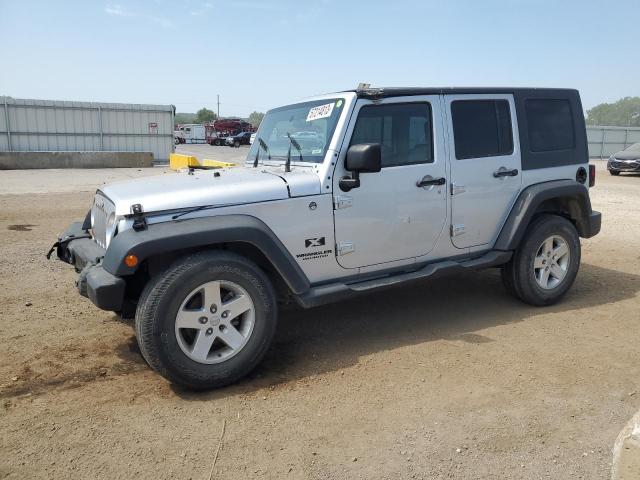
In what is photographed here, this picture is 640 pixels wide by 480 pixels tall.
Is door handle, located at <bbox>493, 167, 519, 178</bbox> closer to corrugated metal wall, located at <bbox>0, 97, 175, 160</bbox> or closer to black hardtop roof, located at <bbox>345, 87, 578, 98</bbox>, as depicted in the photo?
black hardtop roof, located at <bbox>345, 87, 578, 98</bbox>

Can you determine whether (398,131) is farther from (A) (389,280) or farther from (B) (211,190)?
(B) (211,190)

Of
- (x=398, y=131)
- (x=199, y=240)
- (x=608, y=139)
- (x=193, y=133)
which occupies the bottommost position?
(x=199, y=240)

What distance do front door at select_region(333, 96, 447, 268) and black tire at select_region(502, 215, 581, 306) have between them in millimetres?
1023

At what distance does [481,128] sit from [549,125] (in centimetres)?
92

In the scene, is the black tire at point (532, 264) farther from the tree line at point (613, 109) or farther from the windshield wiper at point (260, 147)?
the tree line at point (613, 109)

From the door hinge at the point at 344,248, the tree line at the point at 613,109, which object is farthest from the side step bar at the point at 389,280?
the tree line at the point at 613,109

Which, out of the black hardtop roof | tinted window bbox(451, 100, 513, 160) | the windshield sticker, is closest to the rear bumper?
the windshield sticker

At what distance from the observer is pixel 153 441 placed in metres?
2.96

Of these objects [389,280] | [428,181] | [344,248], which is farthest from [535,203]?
[344,248]

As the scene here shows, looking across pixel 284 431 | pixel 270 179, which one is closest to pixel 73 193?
pixel 270 179

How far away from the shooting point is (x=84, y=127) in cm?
2386

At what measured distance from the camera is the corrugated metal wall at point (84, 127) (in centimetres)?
2248

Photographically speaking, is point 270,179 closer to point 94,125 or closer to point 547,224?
point 547,224

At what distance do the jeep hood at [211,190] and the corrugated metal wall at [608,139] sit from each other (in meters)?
35.1
